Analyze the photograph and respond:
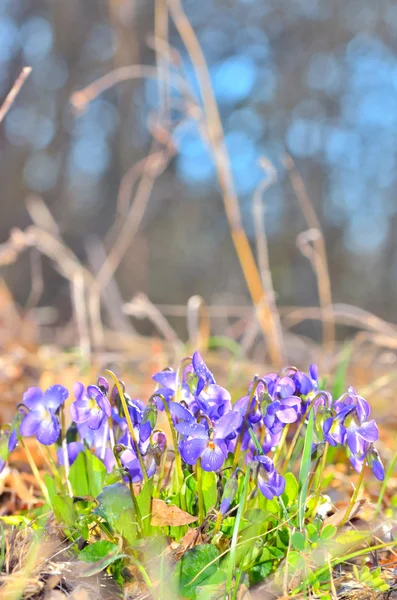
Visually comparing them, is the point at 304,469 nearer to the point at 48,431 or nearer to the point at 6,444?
the point at 48,431

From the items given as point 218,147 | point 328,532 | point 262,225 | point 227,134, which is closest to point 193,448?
point 328,532

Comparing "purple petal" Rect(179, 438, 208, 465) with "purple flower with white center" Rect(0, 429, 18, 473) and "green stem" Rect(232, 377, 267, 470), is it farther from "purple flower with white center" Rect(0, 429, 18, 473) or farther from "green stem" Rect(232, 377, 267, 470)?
"purple flower with white center" Rect(0, 429, 18, 473)

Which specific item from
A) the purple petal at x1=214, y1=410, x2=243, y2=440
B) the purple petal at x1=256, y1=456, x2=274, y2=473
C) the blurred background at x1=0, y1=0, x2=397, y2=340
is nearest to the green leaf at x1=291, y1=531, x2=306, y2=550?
the purple petal at x1=256, y1=456, x2=274, y2=473

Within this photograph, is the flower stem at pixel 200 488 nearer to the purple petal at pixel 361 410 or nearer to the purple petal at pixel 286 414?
the purple petal at pixel 286 414

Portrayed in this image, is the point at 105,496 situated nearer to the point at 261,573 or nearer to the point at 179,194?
the point at 261,573

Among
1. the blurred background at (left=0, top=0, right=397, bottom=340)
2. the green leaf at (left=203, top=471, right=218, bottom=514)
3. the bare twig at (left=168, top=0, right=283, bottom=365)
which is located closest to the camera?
the green leaf at (left=203, top=471, right=218, bottom=514)

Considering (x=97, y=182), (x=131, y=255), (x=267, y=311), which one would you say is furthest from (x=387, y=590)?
(x=97, y=182)

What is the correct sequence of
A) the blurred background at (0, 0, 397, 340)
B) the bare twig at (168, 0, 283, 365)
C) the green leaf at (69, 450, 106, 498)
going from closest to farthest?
the green leaf at (69, 450, 106, 498)
the bare twig at (168, 0, 283, 365)
the blurred background at (0, 0, 397, 340)

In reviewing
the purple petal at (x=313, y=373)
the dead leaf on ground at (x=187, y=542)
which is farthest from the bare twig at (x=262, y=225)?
the dead leaf on ground at (x=187, y=542)
